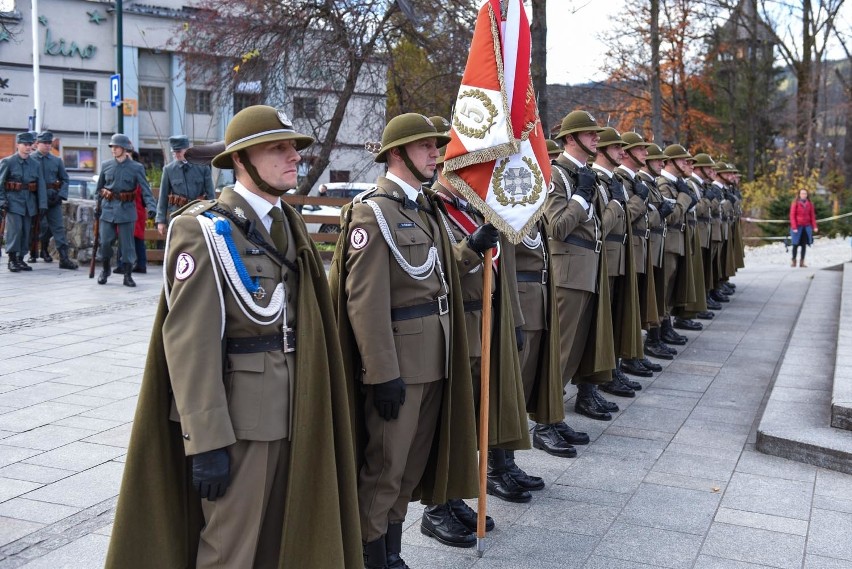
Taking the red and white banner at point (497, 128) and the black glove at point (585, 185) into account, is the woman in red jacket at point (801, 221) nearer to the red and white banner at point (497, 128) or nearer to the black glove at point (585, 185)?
the black glove at point (585, 185)

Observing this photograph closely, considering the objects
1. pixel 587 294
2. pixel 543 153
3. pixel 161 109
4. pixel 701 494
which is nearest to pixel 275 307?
pixel 543 153

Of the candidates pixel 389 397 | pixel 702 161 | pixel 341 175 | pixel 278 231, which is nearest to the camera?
pixel 278 231

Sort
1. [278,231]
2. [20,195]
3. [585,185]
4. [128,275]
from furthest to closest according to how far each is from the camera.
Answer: [20,195], [128,275], [585,185], [278,231]

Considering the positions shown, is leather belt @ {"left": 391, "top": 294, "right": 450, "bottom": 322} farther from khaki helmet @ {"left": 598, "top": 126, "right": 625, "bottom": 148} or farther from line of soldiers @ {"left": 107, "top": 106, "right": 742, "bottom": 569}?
khaki helmet @ {"left": 598, "top": 126, "right": 625, "bottom": 148}

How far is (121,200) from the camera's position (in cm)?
1323

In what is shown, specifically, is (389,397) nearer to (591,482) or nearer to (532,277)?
(532,277)

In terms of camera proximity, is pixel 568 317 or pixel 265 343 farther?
pixel 568 317

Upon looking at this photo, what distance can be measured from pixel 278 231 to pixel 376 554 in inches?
64.4

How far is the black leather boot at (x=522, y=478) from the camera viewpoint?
5.56 metres

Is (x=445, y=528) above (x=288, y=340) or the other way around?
the other way around

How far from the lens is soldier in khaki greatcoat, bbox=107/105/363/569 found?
3.21 meters

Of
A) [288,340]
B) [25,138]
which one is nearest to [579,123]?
[288,340]

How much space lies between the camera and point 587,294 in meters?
6.87

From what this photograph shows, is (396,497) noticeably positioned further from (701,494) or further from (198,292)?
(701,494)
